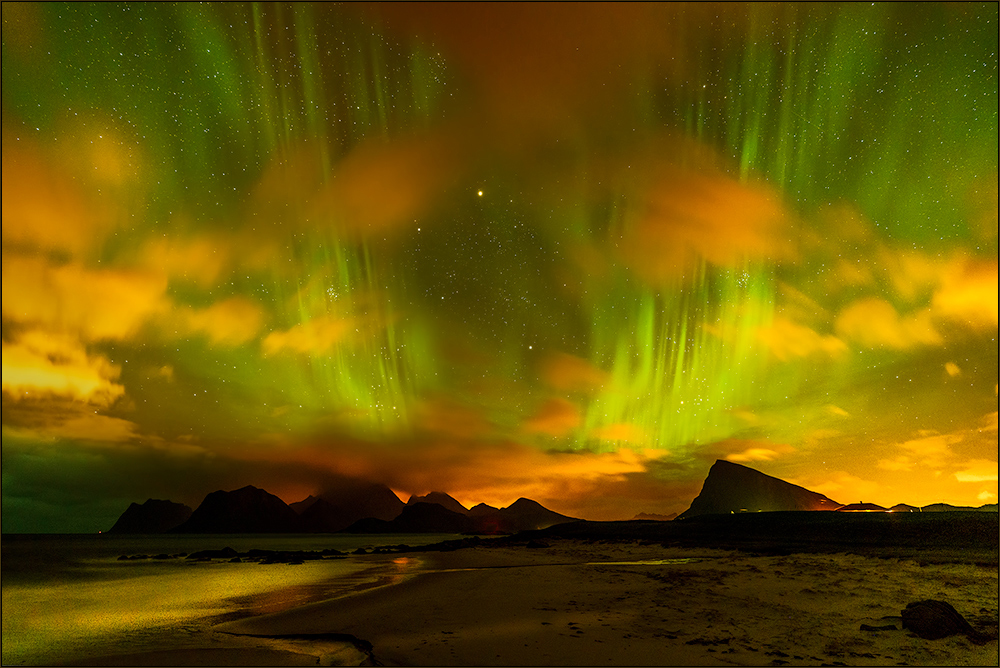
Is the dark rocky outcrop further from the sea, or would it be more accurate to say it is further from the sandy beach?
the sea

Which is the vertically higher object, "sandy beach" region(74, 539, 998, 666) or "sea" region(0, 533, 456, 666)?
"sandy beach" region(74, 539, 998, 666)

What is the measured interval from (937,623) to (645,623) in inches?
226

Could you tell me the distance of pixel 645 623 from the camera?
12977 millimetres

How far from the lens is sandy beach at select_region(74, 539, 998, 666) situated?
33.9ft

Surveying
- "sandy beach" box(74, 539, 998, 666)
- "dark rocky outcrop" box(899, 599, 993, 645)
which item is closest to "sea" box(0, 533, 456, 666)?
"sandy beach" box(74, 539, 998, 666)

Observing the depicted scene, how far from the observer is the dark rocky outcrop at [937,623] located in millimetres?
10500

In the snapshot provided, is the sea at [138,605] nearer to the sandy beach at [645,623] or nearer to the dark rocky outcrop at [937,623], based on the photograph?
the sandy beach at [645,623]

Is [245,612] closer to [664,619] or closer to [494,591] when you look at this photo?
[494,591]

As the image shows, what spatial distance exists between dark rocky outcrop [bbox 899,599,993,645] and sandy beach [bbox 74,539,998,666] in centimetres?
22

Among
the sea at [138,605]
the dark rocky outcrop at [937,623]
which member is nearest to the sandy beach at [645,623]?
the dark rocky outcrop at [937,623]

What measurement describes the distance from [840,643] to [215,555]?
229 feet

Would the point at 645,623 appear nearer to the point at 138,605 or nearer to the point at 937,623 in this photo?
the point at 937,623

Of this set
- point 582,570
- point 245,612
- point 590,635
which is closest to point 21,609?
point 245,612

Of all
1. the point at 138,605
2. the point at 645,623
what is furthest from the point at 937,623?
the point at 138,605
